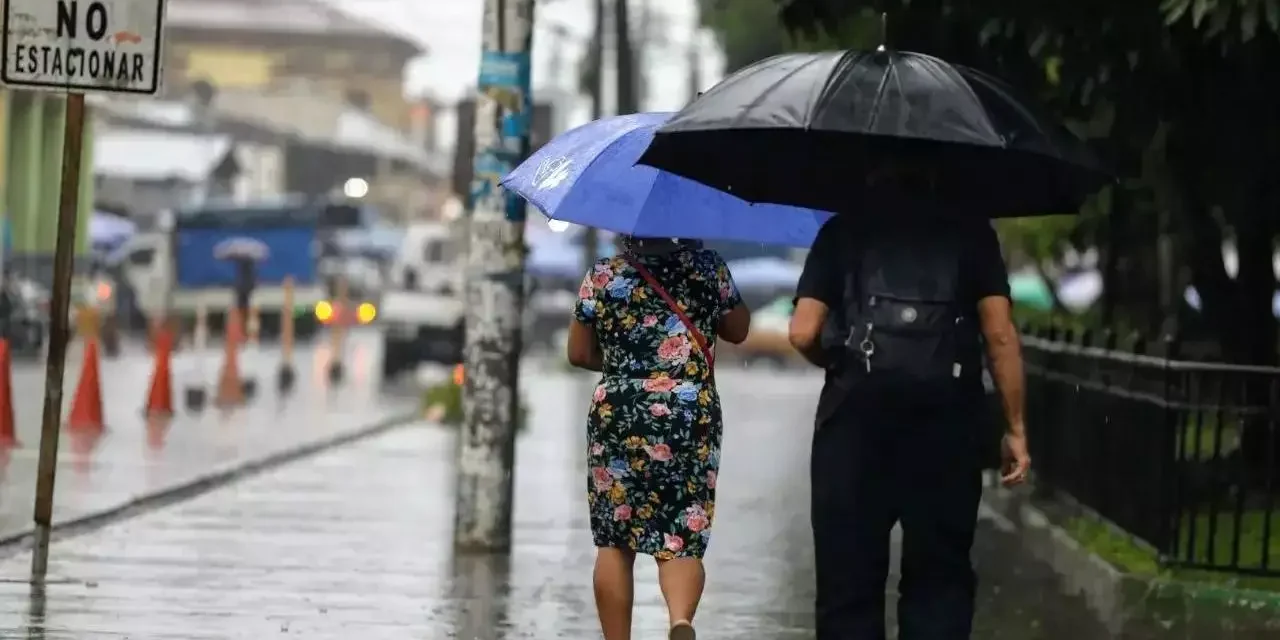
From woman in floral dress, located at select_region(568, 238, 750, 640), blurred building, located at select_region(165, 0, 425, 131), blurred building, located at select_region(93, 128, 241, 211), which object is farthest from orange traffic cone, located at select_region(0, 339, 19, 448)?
blurred building, located at select_region(165, 0, 425, 131)

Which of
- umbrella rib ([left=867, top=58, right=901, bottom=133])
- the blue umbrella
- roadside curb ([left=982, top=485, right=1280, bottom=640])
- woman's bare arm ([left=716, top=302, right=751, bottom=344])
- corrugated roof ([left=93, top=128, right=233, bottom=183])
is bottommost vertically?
roadside curb ([left=982, top=485, right=1280, bottom=640])

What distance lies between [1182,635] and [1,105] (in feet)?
114

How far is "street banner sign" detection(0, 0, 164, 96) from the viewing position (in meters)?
9.46

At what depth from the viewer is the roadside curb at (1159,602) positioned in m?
9.31

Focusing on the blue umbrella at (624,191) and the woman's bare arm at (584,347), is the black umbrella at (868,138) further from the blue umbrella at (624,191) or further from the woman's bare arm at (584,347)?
the woman's bare arm at (584,347)

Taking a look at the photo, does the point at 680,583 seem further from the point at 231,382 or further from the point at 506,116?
the point at 231,382

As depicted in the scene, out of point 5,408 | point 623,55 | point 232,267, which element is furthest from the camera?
point 232,267

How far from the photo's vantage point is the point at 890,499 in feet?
21.2

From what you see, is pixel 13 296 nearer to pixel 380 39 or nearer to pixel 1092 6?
pixel 1092 6

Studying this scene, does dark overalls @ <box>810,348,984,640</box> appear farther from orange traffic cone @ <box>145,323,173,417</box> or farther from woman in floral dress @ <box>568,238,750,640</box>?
orange traffic cone @ <box>145,323,173,417</box>

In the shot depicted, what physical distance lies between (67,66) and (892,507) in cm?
467

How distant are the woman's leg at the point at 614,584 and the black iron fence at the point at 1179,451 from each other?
13.1ft

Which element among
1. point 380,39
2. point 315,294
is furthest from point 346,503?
point 380,39

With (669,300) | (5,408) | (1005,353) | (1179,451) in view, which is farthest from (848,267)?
(5,408)
